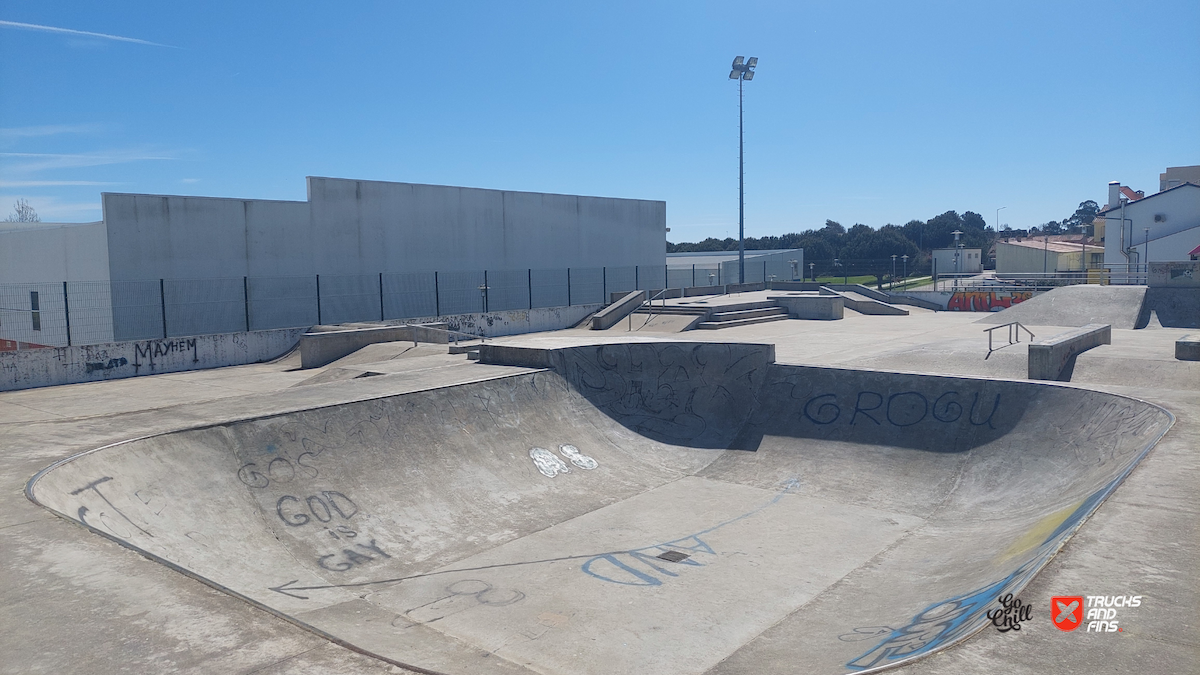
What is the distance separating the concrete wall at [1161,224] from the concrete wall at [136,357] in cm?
3904

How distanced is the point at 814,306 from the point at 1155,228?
955 inches

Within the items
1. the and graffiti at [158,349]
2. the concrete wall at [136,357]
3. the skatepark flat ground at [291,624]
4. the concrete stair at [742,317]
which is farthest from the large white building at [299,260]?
the skatepark flat ground at [291,624]

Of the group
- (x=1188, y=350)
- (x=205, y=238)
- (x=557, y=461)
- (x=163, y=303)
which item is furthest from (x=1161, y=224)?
(x=163, y=303)

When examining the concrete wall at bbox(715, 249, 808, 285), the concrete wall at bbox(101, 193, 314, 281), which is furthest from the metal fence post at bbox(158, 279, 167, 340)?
the concrete wall at bbox(715, 249, 808, 285)

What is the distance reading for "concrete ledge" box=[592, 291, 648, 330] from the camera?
89.8 ft

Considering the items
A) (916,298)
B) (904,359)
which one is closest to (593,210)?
(916,298)

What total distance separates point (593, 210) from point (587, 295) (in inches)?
170

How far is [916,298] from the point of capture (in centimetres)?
3525

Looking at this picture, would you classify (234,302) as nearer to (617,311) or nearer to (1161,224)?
(617,311)

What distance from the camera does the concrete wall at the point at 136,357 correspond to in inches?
632

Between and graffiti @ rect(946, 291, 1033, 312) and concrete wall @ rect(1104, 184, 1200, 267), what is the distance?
33.8ft

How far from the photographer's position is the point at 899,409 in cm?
1213

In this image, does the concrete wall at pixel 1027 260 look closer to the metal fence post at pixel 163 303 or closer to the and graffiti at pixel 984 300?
the and graffiti at pixel 984 300

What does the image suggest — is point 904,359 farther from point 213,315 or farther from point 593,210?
point 593,210
